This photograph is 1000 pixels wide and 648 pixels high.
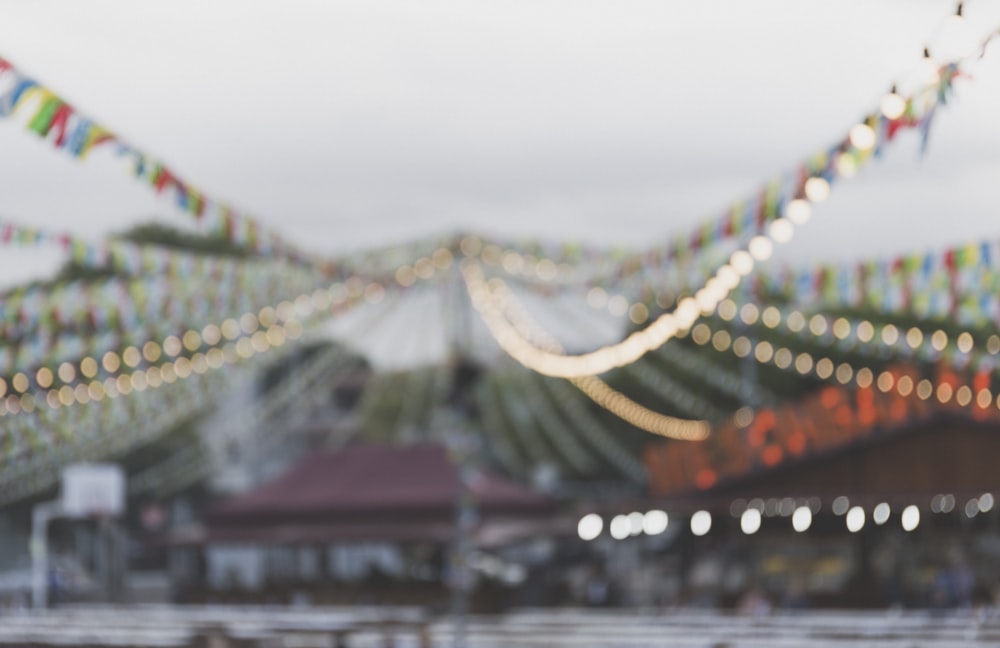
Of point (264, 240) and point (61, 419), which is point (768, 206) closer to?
point (264, 240)

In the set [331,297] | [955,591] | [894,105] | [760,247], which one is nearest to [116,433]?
[331,297]

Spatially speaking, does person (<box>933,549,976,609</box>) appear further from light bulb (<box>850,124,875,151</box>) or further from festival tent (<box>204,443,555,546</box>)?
light bulb (<box>850,124,875,151</box>)

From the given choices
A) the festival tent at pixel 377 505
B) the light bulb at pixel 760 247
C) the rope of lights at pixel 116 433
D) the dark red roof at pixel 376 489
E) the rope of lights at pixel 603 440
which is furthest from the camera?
the rope of lights at pixel 603 440

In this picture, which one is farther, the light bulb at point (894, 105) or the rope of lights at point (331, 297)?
the rope of lights at point (331, 297)

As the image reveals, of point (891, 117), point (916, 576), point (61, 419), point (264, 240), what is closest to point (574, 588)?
point (916, 576)

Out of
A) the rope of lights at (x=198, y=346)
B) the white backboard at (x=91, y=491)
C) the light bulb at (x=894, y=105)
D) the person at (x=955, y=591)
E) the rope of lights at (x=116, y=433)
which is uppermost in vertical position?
the rope of lights at (x=116, y=433)

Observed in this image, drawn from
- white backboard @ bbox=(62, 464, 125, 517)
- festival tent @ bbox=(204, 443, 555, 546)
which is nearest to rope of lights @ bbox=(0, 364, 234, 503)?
white backboard @ bbox=(62, 464, 125, 517)

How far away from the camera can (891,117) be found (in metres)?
12.9

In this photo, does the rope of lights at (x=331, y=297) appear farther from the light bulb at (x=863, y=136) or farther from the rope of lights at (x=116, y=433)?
the light bulb at (x=863, y=136)

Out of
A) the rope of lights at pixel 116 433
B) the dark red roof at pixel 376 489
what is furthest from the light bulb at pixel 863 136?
the rope of lights at pixel 116 433

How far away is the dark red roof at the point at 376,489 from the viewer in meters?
34.7

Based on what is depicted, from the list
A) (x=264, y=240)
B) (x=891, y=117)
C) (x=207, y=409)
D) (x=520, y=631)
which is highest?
(x=207, y=409)

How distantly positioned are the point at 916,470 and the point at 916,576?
5.03 m

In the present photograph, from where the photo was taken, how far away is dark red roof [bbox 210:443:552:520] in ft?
114
